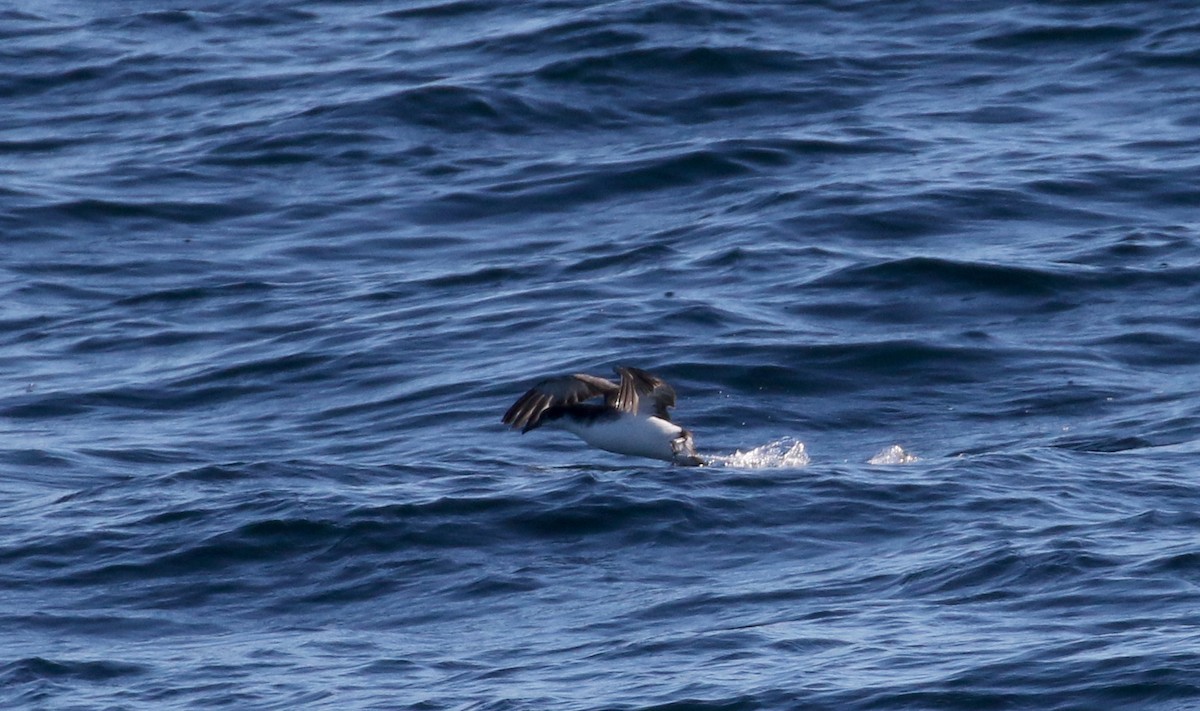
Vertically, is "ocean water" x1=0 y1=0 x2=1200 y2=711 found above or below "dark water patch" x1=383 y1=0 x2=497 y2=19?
below

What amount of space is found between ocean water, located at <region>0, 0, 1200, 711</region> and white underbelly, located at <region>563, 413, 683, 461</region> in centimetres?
37

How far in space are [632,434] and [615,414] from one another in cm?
22

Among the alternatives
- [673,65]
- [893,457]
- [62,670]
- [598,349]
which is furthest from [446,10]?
[62,670]

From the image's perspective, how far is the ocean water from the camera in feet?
35.2

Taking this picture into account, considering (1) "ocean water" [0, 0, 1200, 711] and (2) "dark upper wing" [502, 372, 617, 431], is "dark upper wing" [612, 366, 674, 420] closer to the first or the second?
(2) "dark upper wing" [502, 372, 617, 431]

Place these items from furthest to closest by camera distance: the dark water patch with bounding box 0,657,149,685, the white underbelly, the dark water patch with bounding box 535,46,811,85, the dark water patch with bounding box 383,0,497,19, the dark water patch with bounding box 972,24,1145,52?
the dark water patch with bounding box 383,0,497,19
the dark water patch with bounding box 972,24,1145,52
the dark water patch with bounding box 535,46,811,85
the white underbelly
the dark water patch with bounding box 0,657,149,685

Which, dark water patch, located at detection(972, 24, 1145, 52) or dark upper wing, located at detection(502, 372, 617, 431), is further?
dark water patch, located at detection(972, 24, 1145, 52)

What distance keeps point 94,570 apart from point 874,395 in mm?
5921

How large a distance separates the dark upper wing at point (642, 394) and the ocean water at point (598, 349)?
1.88 feet

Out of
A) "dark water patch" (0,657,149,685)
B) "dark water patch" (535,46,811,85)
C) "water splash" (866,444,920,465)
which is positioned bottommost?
"water splash" (866,444,920,465)

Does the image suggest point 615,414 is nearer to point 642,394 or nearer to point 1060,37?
point 642,394

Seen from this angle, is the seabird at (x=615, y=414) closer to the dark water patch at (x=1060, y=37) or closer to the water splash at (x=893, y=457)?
the water splash at (x=893, y=457)

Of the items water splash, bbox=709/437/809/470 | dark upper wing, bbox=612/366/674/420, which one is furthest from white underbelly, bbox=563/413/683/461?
water splash, bbox=709/437/809/470

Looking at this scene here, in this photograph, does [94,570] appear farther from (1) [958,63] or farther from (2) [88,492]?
(1) [958,63]
